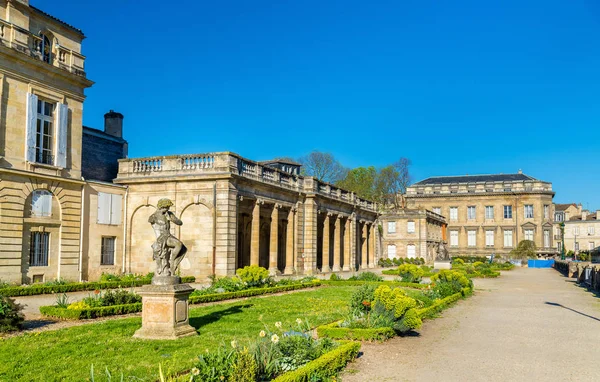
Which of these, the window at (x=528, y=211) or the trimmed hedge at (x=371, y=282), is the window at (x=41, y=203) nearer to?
the trimmed hedge at (x=371, y=282)

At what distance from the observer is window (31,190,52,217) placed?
22906 millimetres

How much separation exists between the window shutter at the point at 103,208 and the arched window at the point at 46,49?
7.00m

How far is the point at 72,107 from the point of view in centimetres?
2538

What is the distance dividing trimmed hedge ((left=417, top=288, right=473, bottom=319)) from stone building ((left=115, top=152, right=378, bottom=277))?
35.9 feet

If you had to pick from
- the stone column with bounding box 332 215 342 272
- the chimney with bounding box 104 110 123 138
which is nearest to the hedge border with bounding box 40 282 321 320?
the chimney with bounding box 104 110 123 138

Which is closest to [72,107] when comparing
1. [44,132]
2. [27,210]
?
[44,132]

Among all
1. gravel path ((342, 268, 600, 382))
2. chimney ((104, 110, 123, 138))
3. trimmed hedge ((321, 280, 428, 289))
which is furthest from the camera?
chimney ((104, 110, 123, 138))

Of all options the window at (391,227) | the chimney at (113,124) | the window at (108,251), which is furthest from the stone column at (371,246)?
the window at (108,251)

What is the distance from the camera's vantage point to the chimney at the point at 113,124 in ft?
107

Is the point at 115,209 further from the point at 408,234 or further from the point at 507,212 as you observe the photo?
the point at 507,212

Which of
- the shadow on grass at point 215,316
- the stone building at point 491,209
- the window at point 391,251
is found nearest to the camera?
the shadow on grass at point 215,316

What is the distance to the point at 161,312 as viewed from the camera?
11.1 m

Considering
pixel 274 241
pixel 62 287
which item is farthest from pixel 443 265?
pixel 62 287

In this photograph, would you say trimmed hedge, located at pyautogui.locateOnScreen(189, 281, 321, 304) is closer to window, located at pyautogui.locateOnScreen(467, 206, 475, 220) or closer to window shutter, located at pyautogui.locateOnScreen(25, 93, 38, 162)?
window shutter, located at pyautogui.locateOnScreen(25, 93, 38, 162)
